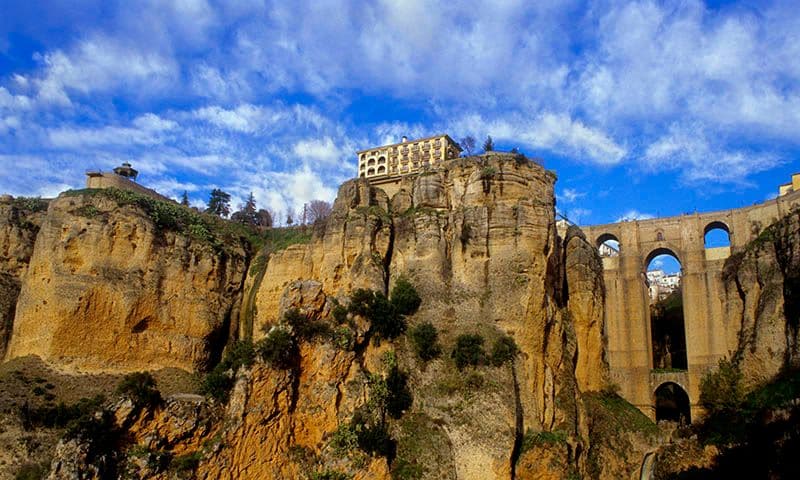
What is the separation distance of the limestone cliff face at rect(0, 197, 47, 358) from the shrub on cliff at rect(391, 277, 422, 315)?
18.1 metres

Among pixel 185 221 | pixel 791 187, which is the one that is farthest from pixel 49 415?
pixel 791 187

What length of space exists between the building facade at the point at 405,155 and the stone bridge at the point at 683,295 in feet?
57.2

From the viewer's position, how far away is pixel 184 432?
24.8 metres

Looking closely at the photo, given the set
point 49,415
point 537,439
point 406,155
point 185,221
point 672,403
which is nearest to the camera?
point 49,415

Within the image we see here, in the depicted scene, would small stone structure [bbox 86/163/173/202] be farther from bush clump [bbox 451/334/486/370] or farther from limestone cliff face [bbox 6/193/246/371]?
bush clump [bbox 451/334/486/370]

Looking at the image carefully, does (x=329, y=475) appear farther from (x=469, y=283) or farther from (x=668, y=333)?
(x=668, y=333)

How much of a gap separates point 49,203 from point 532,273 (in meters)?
24.0

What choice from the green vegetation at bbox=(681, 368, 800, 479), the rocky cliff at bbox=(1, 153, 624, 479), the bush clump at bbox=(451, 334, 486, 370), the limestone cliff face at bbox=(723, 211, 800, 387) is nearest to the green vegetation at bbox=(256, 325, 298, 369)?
the rocky cliff at bbox=(1, 153, 624, 479)

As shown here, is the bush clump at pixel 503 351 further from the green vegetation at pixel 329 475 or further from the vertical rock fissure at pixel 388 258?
the green vegetation at pixel 329 475

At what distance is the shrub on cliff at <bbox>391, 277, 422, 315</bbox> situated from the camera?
3027 centimetres

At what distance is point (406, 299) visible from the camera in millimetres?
30375

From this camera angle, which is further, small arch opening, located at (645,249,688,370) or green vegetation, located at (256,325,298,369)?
small arch opening, located at (645,249,688,370)

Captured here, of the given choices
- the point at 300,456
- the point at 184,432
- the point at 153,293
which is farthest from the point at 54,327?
the point at 300,456

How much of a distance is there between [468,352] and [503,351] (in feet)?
4.61
